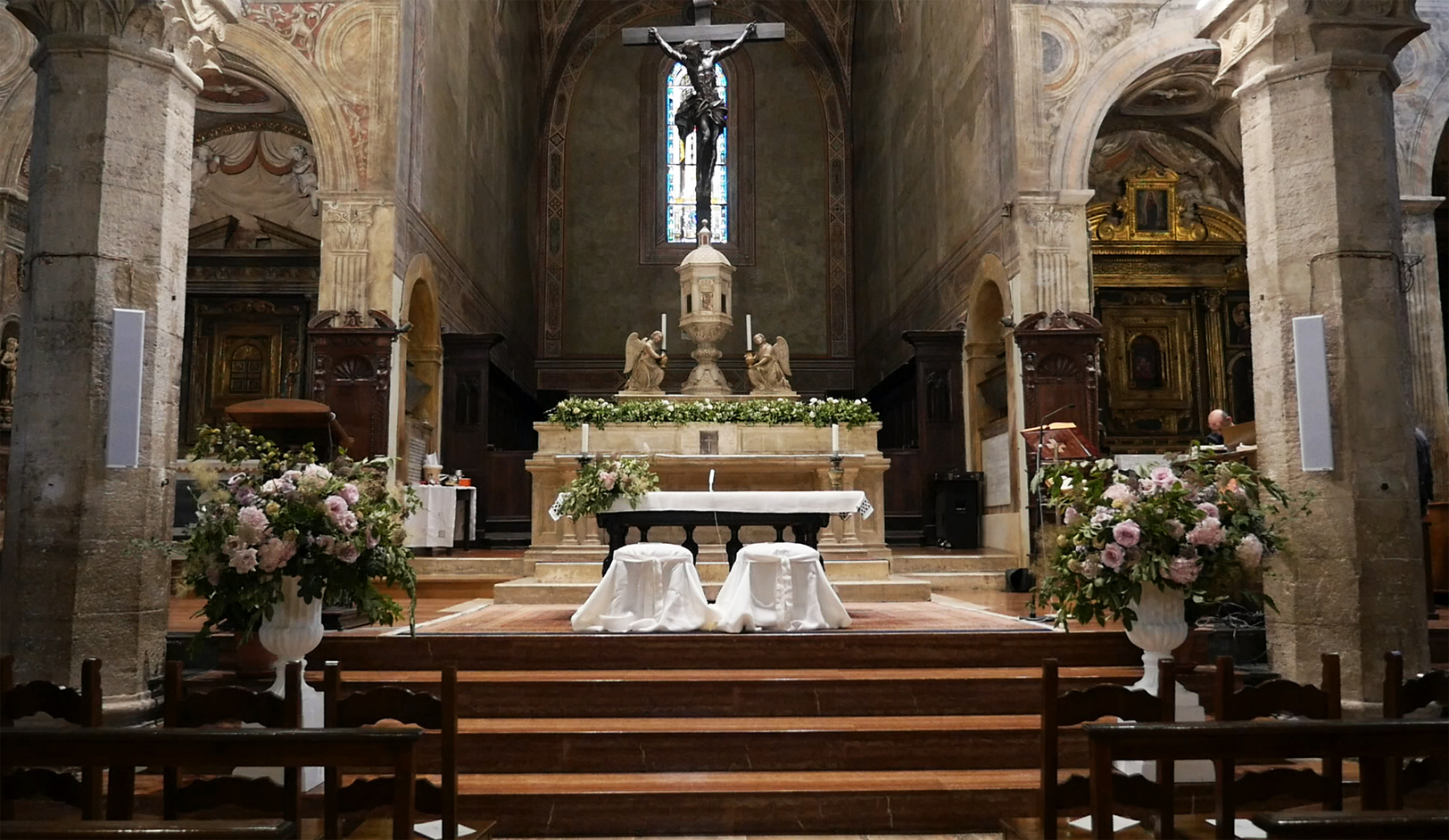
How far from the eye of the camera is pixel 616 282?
2269 cm

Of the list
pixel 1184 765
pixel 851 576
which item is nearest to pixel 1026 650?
pixel 1184 765

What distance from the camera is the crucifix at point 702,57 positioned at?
1512 cm

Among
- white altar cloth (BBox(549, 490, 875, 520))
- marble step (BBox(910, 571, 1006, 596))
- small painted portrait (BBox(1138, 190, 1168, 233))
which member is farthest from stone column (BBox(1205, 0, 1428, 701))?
small painted portrait (BBox(1138, 190, 1168, 233))

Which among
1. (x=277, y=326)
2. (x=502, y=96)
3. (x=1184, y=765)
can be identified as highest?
(x=502, y=96)

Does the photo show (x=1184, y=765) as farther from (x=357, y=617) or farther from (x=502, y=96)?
(x=502, y=96)

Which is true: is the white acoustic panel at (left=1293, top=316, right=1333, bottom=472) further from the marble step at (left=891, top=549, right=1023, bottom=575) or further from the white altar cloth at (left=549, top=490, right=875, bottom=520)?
the marble step at (left=891, top=549, right=1023, bottom=575)

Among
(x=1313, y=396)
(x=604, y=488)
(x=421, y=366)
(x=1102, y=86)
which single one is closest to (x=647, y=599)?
(x=604, y=488)

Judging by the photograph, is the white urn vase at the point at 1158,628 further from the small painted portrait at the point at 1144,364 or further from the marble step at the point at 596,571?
the small painted portrait at the point at 1144,364

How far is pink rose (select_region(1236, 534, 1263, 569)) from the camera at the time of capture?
5.10 metres

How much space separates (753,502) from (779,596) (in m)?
1.83

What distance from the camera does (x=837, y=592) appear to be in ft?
31.8

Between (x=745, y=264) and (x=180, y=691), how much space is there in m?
19.5

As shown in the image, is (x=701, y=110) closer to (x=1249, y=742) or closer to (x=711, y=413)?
(x=711, y=413)

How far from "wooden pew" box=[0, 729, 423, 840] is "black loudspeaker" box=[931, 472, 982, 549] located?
11145mm
